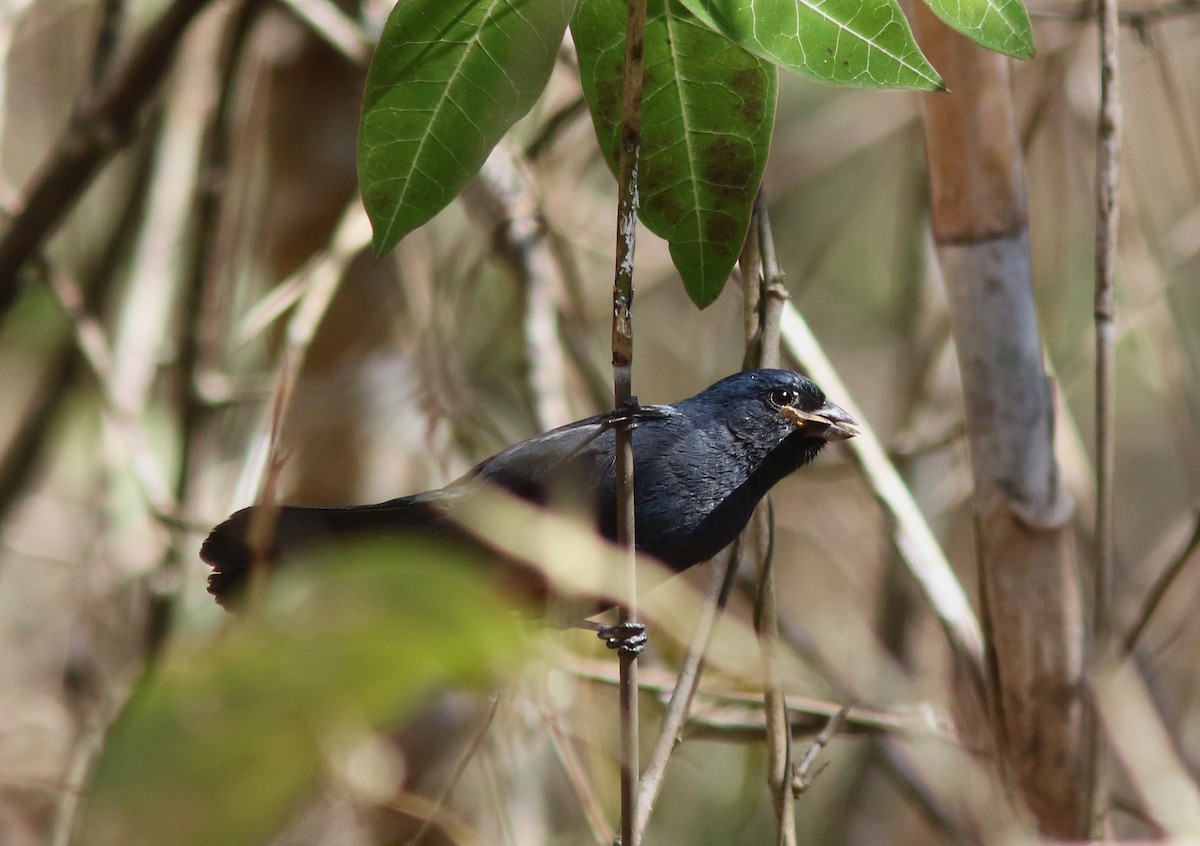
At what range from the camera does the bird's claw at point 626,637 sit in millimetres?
1773

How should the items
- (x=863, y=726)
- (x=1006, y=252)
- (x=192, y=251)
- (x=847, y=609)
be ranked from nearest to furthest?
(x=1006, y=252)
(x=863, y=726)
(x=192, y=251)
(x=847, y=609)

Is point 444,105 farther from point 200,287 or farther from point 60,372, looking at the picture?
point 60,372

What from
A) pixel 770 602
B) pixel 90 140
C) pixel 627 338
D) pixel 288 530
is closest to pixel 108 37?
pixel 90 140

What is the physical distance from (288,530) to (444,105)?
3.24 ft

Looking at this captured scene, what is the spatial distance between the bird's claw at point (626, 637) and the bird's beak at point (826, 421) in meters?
0.74

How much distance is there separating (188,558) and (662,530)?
1878mm

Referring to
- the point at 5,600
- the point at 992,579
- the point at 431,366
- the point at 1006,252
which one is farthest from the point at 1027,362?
the point at 5,600

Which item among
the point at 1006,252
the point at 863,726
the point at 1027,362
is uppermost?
the point at 1006,252

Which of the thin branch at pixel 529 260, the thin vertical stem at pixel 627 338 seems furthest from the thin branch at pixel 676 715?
the thin branch at pixel 529 260

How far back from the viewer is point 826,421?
2.72m

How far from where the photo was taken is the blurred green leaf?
0.73m

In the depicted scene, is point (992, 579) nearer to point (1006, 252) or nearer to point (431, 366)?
point (1006, 252)

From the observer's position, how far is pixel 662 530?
2.51 m

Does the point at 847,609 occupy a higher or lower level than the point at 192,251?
lower
